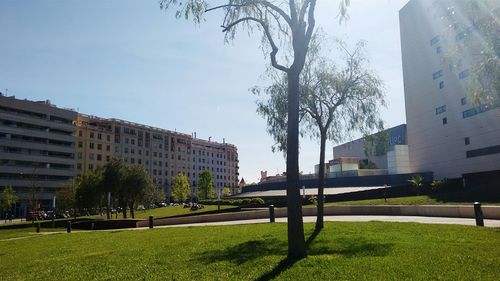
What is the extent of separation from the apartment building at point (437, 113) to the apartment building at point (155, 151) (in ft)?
220

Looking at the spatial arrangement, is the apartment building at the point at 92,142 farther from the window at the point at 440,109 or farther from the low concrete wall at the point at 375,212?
the low concrete wall at the point at 375,212

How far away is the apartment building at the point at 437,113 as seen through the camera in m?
53.7

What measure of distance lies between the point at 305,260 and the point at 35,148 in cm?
10926

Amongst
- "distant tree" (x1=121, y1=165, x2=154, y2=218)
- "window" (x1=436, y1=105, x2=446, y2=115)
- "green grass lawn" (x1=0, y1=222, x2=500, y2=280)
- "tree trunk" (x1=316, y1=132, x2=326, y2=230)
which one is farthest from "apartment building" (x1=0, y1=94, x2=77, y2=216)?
"green grass lawn" (x1=0, y1=222, x2=500, y2=280)

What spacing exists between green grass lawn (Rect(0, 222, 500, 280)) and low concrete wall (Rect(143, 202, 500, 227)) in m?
A: 8.94

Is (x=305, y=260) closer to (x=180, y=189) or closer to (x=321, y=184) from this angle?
(x=321, y=184)

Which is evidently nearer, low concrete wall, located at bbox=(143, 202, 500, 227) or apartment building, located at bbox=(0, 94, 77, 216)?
low concrete wall, located at bbox=(143, 202, 500, 227)

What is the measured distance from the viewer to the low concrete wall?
77.8 feet

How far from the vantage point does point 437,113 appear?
64062 millimetres

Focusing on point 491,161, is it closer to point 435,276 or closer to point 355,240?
point 355,240

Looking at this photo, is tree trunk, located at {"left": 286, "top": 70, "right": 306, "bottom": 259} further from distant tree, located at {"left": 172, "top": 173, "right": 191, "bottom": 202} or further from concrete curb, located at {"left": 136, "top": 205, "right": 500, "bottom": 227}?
distant tree, located at {"left": 172, "top": 173, "right": 191, "bottom": 202}

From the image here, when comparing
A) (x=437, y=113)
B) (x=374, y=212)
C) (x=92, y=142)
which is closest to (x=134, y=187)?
(x=374, y=212)

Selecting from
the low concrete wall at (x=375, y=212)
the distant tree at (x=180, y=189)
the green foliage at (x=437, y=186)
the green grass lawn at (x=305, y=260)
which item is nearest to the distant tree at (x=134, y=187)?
the low concrete wall at (x=375, y=212)

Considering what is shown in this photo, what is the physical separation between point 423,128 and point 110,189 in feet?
160
